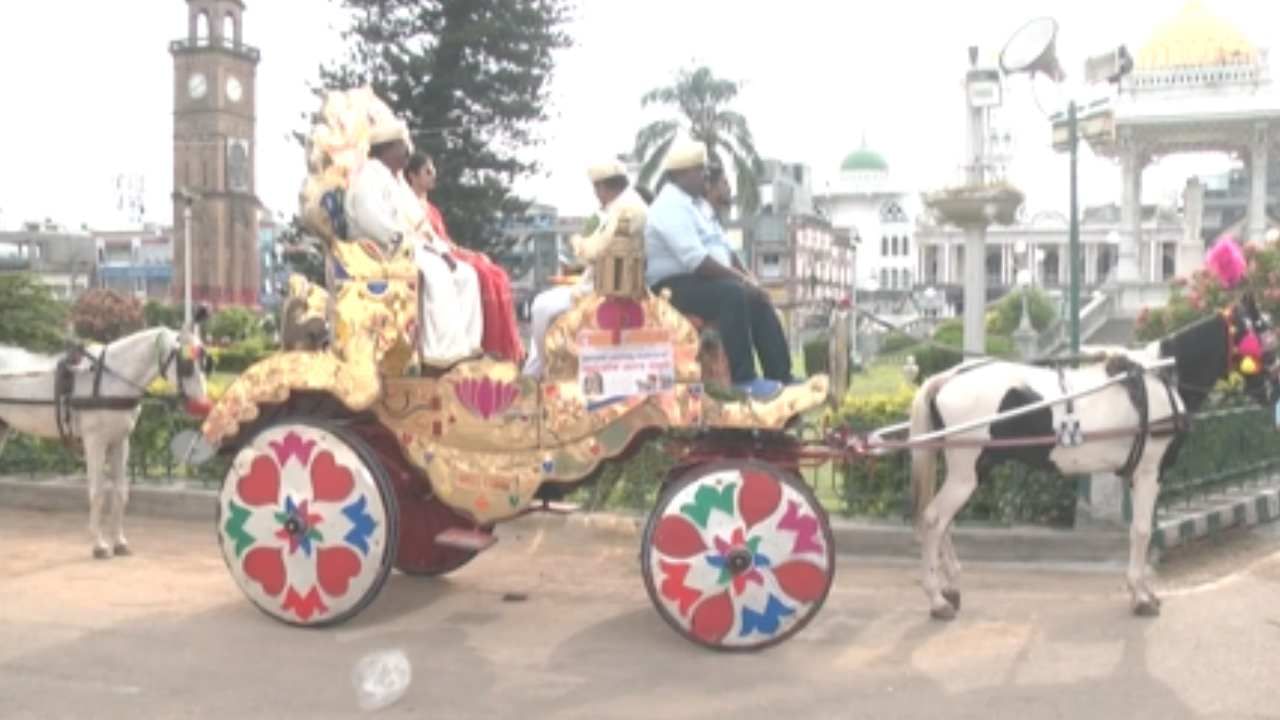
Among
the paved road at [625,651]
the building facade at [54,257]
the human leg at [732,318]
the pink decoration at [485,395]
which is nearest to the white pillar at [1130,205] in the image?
the building facade at [54,257]

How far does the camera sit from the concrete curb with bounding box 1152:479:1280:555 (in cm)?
848

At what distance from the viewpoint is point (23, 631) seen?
A: 678 centimetres

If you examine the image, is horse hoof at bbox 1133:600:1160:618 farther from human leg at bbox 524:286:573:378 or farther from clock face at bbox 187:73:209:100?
clock face at bbox 187:73:209:100

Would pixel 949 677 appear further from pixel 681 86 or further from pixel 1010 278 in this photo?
pixel 1010 278

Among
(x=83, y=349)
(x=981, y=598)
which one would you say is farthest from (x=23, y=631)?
(x=981, y=598)

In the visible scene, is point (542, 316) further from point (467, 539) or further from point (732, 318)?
point (467, 539)

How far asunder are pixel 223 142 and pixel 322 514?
65917 mm

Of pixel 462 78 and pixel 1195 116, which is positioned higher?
pixel 1195 116

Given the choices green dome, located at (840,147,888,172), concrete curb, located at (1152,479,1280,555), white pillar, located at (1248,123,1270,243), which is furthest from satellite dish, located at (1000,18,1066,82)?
green dome, located at (840,147,888,172)

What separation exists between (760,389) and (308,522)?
2.45 meters

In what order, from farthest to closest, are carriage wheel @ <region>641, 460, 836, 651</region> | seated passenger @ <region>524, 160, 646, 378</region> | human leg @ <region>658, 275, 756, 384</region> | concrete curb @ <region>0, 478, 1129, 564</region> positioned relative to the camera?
concrete curb @ <region>0, 478, 1129, 564</region> < human leg @ <region>658, 275, 756, 384</region> < seated passenger @ <region>524, 160, 646, 378</region> < carriage wheel @ <region>641, 460, 836, 651</region>

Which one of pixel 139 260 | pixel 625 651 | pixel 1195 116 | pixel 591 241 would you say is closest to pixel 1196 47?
pixel 1195 116

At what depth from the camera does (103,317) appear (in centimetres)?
2303

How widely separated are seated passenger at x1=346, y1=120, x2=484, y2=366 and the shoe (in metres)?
1.47
